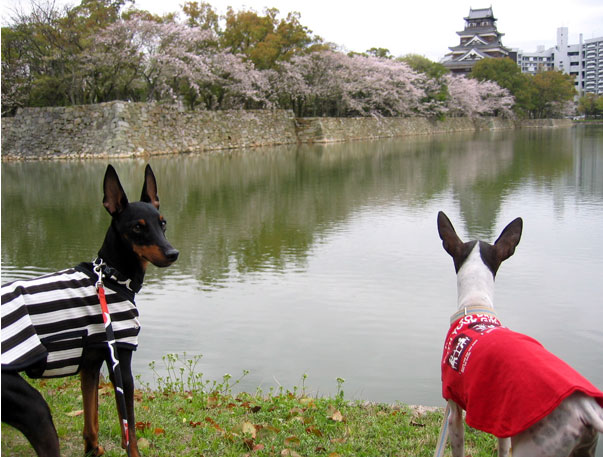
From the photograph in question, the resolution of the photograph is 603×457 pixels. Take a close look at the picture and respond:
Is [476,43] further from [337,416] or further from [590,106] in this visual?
[337,416]

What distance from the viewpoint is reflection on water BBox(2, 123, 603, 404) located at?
4301mm

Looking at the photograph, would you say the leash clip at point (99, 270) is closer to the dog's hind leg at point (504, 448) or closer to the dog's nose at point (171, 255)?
the dog's nose at point (171, 255)

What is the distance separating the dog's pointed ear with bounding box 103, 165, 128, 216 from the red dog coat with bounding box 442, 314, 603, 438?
144 cm

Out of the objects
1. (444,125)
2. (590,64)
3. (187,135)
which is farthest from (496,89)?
(590,64)

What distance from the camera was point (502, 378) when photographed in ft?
6.12

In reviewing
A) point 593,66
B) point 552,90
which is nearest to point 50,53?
point 552,90

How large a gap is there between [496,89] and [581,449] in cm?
5354

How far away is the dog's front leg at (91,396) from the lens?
2.31 meters

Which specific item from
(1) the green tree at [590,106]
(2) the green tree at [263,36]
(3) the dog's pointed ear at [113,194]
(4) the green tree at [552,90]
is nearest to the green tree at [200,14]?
(2) the green tree at [263,36]

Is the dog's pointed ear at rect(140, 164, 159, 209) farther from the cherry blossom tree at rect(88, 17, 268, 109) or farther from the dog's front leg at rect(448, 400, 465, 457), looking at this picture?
the cherry blossom tree at rect(88, 17, 268, 109)

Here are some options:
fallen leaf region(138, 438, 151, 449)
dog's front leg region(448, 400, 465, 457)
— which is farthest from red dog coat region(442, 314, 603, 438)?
fallen leaf region(138, 438, 151, 449)

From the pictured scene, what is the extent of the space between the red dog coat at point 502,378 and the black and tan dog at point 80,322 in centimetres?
119

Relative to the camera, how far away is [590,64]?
8931cm

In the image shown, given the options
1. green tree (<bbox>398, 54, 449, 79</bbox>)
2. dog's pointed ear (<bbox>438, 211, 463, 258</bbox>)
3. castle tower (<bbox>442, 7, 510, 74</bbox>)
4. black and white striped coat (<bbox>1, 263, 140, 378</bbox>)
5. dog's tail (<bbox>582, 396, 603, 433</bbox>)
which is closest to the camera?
dog's tail (<bbox>582, 396, 603, 433</bbox>)
